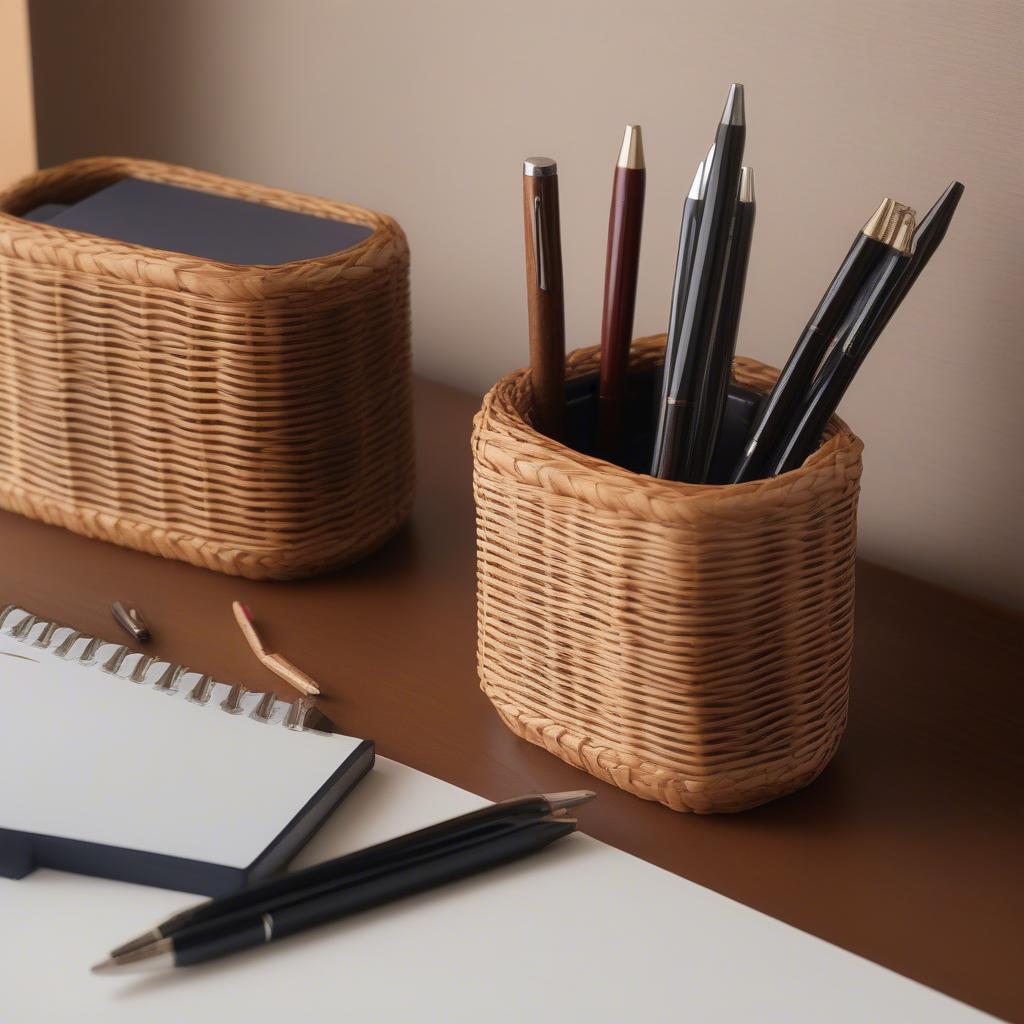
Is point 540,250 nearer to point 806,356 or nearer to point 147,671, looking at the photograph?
point 806,356

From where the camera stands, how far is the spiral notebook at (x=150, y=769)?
1.30 feet

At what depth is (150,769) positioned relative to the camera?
16.9 inches

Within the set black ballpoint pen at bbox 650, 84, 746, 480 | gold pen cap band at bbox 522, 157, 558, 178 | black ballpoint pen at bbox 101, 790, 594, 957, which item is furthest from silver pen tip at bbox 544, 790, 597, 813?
gold pen cap band at bbox 522, 157, 558, 178

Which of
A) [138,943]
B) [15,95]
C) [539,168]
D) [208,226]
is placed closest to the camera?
[138,943]

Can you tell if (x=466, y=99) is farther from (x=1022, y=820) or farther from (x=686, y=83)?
(x=1022, y=820)

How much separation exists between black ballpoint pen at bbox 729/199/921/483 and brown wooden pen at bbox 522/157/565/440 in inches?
2.8

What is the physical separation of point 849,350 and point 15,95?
62cm

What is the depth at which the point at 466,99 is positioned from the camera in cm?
71

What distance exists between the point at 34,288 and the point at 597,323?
0.28m

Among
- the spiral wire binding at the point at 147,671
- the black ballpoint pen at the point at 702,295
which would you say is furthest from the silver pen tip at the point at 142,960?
the black ballpoint pen at the point at 702,295

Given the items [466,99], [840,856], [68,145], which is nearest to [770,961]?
[840,856]

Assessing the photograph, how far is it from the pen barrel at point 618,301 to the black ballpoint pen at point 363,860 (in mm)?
143

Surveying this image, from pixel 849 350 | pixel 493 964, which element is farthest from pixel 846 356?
pixel 493 964

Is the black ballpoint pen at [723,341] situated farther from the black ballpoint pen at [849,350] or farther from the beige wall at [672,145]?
the beige wall at [672,145]
